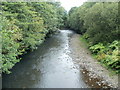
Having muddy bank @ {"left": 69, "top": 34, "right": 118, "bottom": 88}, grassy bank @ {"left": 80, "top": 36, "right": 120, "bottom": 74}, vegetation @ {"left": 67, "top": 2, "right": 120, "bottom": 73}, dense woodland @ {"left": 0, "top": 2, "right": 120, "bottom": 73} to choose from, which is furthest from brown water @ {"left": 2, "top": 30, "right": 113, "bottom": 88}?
vegetation @ {"left": 67, "top": 2, "right": 120, "bottom": 73}

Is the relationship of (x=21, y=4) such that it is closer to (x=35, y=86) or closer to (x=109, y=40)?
(x=35, y=86)

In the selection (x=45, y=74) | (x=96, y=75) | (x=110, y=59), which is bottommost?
(x=45, y=74)

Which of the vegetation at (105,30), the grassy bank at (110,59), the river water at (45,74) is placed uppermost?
the vegetation at (105,30)

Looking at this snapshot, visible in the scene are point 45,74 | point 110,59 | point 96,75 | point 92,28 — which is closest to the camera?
point 96,75

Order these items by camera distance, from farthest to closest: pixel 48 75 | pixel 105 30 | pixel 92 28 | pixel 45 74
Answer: pixel 92 28 → pixel 105 30 → pixel 45 74 → pixel 48 75

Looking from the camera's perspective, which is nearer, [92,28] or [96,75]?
[96,75]

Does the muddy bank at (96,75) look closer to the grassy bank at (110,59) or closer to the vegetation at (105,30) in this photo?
the grassy bank at (110,59)

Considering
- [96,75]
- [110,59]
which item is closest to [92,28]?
[110,59]

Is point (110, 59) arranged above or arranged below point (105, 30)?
below

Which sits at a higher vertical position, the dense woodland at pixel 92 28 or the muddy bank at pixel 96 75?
the dense woodland at pixel 92 28

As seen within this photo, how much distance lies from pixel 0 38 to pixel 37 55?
319 inches

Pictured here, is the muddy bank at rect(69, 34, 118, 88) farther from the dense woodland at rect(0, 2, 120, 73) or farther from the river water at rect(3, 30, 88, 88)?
the dense woodland at rect(0, 2, 120, 73)

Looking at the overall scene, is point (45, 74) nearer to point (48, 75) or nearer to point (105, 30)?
point (48, 75)

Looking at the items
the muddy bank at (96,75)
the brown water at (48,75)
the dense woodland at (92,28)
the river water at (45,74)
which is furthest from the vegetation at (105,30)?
the river water at (45,74)
